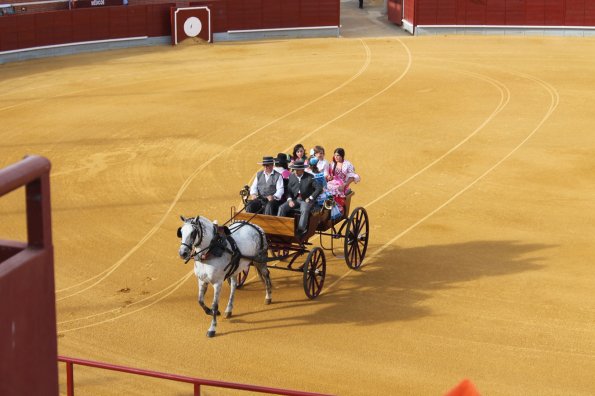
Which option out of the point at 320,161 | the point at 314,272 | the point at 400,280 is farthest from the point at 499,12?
the point at 314,272

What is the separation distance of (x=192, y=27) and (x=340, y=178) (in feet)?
74.4

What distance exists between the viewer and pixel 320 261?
1519cm

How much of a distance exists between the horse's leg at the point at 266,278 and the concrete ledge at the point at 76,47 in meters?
22.1

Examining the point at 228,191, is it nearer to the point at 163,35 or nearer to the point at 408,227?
the point at 408,227

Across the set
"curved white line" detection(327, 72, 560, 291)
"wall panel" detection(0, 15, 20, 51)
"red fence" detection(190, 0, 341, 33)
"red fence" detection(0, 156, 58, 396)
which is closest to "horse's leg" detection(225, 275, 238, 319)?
"curved white line" detection(327, 72, 560, 291)

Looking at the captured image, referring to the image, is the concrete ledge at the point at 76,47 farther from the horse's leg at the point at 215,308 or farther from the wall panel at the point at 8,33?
the horse's leg at the point at 215,308

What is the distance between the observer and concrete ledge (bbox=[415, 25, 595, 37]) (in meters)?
39.1

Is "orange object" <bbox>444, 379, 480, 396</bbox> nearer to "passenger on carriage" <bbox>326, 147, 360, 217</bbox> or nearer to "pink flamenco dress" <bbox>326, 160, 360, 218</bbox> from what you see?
"pink flamenco dress" <bbox>326, 160, 360, 218</bbox>

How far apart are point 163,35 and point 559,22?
1516 cm

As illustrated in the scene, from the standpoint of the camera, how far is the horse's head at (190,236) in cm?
1236

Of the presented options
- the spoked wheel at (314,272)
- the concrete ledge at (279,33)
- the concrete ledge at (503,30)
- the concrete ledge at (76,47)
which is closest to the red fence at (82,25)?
the concrete ledge at (76,47)

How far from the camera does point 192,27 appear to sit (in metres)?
37.3

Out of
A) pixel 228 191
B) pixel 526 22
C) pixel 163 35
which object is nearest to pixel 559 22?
pixel 526 22

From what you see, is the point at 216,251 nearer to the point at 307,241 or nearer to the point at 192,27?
the point at 307,241
